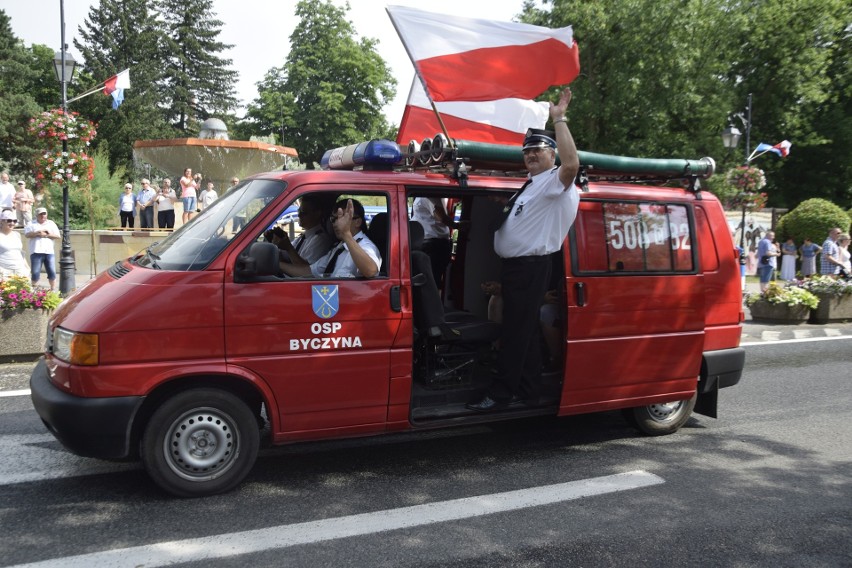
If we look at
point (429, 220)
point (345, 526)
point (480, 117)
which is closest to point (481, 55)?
point (480, 117)

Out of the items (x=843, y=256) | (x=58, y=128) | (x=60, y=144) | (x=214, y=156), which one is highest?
(x=214, y=156)

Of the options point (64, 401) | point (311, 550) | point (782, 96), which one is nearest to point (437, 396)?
point (311, 550)

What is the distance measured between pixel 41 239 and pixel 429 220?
9.46 metres

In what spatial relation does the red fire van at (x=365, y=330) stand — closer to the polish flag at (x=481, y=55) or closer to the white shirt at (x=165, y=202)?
the polish flag at (x=481, y=55)

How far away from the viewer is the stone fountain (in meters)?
22.7

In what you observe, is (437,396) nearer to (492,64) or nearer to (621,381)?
(621,381)

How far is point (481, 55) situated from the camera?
7.04 meters

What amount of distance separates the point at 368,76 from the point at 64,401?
53362 mm

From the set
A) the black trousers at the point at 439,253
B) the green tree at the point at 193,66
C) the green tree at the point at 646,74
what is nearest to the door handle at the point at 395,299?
the black trousers at the point at 439,253

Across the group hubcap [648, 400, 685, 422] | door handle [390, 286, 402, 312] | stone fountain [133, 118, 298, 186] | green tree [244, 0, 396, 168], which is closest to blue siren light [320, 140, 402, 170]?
door handle [390, 286, 402, 312]

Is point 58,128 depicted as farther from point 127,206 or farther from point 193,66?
point 193,66

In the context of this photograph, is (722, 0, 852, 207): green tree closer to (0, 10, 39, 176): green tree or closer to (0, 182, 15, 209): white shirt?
(0, 182, 15, 209): white shirt

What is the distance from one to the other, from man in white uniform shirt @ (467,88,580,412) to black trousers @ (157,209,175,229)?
16.7 metres

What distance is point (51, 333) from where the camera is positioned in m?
4.59
